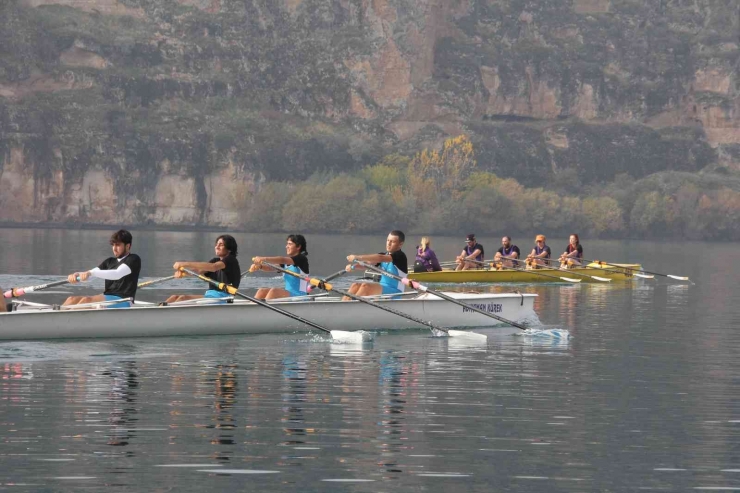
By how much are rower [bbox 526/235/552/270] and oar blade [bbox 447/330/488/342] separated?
75.1 feet

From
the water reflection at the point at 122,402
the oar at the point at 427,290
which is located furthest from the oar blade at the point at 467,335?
the water reflection at the point at 122,402

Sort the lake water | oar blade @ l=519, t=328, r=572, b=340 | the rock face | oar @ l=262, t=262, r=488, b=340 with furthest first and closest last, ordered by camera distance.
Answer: the rock face < oar blade @ l=519, t=328, r=572, b=340 < oar @ l=262, t=262, r=488, b=340 < the lake water

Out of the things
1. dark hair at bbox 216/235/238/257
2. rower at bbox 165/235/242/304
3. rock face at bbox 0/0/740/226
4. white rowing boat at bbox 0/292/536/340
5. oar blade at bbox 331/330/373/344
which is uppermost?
rock face at bbox 0/0/740/226

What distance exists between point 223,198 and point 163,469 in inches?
6421

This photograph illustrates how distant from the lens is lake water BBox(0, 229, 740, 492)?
603 inches

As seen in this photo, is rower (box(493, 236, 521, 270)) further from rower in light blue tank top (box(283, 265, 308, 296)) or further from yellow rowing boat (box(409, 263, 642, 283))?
rower in light blue tank top (box(283, 265, 308, 296))

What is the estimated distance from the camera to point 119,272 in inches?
1027

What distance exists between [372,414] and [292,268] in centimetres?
1047

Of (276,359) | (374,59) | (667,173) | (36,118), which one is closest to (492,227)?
(667,173)

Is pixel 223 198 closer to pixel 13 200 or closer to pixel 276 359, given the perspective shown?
pixel 13 200

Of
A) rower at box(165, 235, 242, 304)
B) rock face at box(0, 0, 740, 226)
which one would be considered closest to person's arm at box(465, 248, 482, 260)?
rower at box(165, 235, 242, 304)

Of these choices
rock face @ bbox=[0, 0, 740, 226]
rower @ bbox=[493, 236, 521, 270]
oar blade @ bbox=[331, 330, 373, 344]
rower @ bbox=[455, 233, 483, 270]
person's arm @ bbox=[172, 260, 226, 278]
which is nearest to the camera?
person's arm @ bbox=[172, 260, 226, 278]

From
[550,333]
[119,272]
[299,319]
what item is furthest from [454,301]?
[119,272]

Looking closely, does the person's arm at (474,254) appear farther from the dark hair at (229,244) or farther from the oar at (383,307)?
the dark hair at (229,244)
